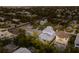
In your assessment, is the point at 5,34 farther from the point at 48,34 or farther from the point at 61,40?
the point at 61,40

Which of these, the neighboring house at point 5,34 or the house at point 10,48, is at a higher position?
the neighboring house at point 5,34

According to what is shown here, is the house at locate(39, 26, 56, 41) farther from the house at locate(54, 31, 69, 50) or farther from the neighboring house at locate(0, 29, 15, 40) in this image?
the neighboring house at locate(0, 29, 15, 40)

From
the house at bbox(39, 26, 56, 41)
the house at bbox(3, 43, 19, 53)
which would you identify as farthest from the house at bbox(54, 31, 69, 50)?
the house at bbox(3, 43, 19, 53)

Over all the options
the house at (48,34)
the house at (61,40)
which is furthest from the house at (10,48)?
the house at (61,40)

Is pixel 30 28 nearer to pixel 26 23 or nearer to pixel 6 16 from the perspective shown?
pixel 26 23

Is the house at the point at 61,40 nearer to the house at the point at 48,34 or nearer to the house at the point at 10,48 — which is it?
the house at the point at 48,34

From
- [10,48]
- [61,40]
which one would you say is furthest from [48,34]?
[10,48]
